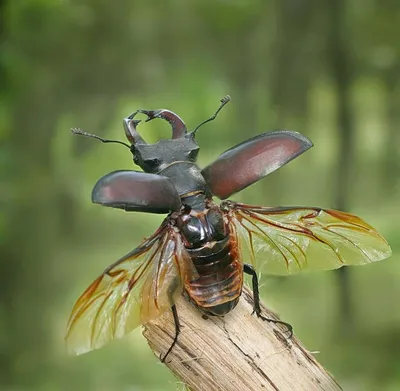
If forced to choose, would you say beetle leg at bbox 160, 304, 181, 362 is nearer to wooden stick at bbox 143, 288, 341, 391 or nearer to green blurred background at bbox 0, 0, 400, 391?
wooden stick at bbox 143, 288, 341, 391

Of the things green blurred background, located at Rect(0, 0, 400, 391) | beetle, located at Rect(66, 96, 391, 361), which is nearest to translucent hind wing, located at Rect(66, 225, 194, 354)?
beetle, located at Rect(66, 96, 391, 361)

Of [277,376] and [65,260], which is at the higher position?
[277,376]

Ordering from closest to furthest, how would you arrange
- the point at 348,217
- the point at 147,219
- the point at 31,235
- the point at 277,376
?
the point at 277,376 < the point at 348,217 < the point at 147,219 < the point at 31,235

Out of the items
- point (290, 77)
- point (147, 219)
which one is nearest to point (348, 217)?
point (147, 219)

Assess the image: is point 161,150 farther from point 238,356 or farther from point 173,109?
point 173,109

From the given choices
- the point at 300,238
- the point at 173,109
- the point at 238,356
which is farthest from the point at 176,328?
the point at 173,109

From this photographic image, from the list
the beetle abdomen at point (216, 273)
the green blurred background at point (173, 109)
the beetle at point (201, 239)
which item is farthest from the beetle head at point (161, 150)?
the green blurred background at point (173, 109)

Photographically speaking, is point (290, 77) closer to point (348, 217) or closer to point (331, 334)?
point (331, 334)
